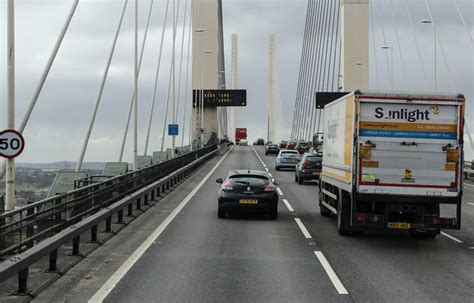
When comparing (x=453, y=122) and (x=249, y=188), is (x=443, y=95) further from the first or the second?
(x=249, y=188)

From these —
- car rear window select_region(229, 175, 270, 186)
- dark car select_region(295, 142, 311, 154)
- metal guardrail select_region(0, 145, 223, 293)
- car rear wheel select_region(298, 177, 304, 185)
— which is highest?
dark car select_region(295, 142, 311, 154)

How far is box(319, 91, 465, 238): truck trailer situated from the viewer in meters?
12.7

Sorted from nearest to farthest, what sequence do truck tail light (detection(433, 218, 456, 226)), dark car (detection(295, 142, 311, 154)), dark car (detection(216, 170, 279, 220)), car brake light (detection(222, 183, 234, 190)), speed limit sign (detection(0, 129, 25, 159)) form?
speed limit sign (detection(0, 129, 25, 159)) < truck tail light (detection(433, 218, 456, 226)) < dark car (detection(216, 170, 279, 220)) < car brake light (detection(222, 183, 234, 190)) < dark car (detection(295, 142, 311, 154))

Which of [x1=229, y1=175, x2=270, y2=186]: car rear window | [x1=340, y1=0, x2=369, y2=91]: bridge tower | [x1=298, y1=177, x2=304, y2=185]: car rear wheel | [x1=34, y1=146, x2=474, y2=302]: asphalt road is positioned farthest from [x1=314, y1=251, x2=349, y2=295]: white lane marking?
[x1=340, y1=0, x2=369, y2=91]: bridge tower

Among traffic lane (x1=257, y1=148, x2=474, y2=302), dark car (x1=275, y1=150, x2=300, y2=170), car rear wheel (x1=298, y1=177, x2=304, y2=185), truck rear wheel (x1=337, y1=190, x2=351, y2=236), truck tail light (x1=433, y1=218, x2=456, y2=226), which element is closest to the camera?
traffic lane (x1=257, y1=148, x2=474, y2=302)

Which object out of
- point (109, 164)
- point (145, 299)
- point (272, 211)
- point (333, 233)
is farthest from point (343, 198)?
point (109, 164)

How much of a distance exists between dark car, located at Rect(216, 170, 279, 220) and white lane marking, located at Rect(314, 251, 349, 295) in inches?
217

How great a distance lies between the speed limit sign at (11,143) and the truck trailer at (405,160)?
6382 millimetres

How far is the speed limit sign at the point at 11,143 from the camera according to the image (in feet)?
35.3

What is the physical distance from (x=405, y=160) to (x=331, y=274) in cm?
422

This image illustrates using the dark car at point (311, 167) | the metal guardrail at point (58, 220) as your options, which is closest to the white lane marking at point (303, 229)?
the metal guardrail at point (58, 220)

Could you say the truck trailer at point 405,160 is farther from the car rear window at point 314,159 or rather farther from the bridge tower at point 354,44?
the bridge tower at point 354,44

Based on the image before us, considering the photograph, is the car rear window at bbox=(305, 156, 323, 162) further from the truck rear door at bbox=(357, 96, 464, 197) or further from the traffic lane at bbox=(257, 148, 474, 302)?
the truck rear door at bbox=(357, 96, 464, 197)

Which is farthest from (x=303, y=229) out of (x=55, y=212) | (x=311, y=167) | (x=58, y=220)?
(x=311, y=167)
